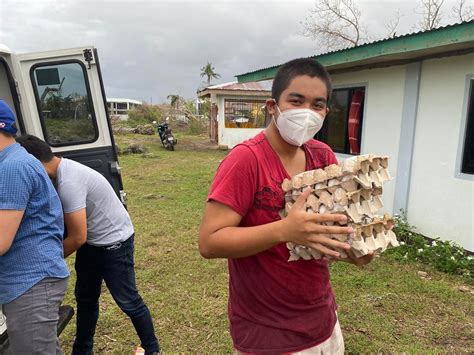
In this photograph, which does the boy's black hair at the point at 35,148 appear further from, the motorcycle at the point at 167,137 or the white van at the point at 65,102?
the motorcycle at the point at 167,137

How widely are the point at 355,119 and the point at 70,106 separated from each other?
461cm

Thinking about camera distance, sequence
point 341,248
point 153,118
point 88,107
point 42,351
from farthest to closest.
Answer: point 153,118
point 88,107
point 42,351
point 341,248

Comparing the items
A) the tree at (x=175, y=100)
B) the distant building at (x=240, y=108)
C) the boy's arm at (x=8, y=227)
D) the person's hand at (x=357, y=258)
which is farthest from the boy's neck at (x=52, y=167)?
the tree at (x=175, y=100)

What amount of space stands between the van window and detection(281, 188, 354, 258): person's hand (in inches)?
114

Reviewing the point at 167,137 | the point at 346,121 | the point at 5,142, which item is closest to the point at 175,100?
the point at 167,137

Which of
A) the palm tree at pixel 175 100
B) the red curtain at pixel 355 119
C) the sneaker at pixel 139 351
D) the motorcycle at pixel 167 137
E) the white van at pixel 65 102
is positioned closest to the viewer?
the sneaker at pixel 139 351

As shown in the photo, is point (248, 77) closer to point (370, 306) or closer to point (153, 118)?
point (370, 306)

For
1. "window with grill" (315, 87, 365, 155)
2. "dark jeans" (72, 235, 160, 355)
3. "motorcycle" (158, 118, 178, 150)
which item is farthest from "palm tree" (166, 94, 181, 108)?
"dark jeans" (72, 235, 160, 355)

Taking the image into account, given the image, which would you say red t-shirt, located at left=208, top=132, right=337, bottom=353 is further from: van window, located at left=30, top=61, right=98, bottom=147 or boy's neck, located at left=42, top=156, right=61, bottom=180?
van window, located at left=30, top=61, right=98, bottom=147

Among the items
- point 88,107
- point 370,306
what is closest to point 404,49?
point 370,306

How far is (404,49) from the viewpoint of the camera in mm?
4641

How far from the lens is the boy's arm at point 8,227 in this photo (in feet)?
5.72

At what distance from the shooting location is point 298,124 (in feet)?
4.54

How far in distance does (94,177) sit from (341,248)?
6.09 feet
